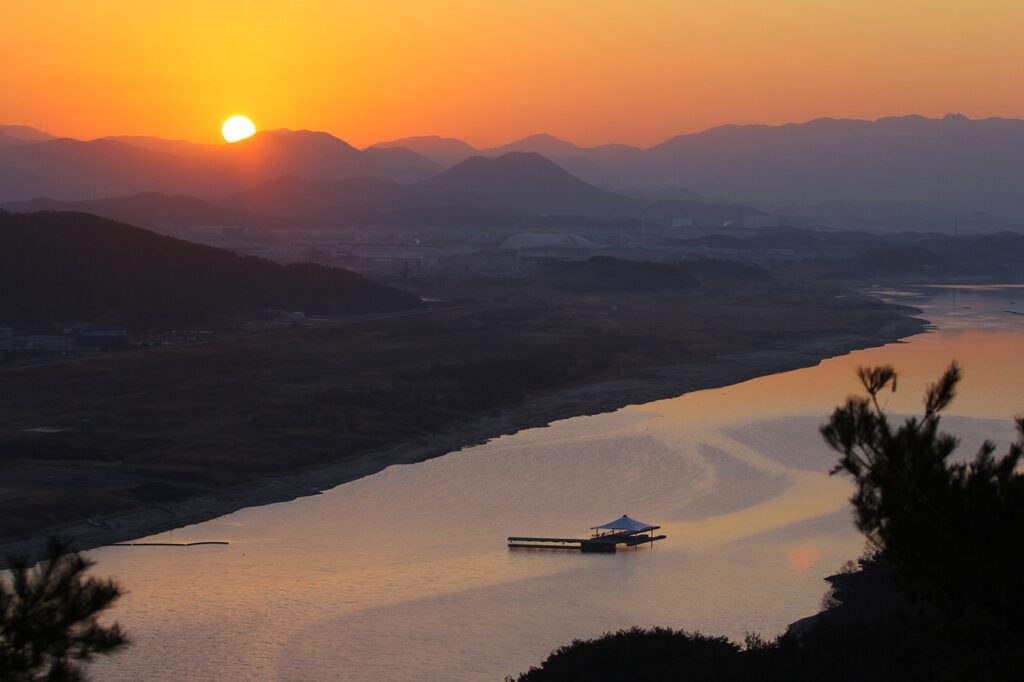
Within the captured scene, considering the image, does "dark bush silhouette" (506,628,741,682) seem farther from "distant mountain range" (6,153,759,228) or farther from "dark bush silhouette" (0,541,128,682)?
"distant mountain range" (6,153,759,228)

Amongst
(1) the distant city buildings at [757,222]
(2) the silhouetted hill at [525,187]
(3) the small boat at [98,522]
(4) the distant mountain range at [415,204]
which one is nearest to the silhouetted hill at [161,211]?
(4) the distant mountain range at [415,204]

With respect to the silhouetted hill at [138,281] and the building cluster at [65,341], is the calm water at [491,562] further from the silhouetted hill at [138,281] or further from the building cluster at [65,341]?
the silhouetted hill at [138,281]

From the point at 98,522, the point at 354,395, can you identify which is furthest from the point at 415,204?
the point at 98,522

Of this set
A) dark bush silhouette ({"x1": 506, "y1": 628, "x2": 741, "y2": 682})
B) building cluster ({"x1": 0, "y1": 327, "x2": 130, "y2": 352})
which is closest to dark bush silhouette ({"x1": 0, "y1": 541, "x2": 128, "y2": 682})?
dark bush silhouette ({"x1": 506, "y1": 628, "x2": 741, "y2": 682})

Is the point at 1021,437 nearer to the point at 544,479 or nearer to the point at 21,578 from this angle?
the point at 21,578

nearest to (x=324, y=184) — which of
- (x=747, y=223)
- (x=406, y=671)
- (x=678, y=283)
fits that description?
(x=747, y=223)

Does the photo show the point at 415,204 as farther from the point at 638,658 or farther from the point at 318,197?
the point at 638,658
